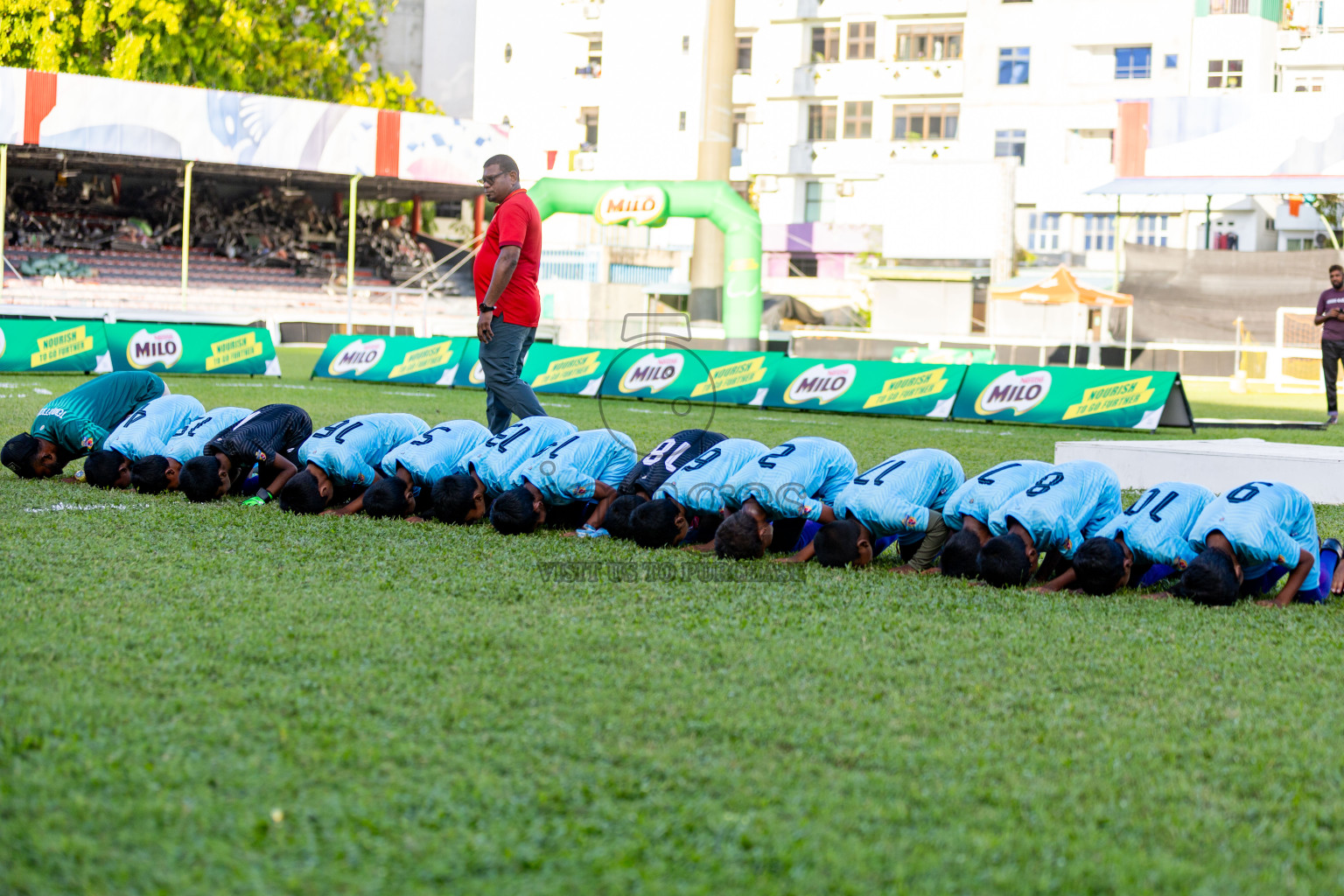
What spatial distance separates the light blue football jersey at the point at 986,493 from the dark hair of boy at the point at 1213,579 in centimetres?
72

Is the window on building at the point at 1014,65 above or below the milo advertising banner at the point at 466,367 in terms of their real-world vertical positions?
above

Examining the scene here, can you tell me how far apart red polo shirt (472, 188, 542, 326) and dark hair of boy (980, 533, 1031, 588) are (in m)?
3.54

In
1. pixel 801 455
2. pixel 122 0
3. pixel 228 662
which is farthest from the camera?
pixel 122 0

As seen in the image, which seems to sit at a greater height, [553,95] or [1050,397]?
[553,95]

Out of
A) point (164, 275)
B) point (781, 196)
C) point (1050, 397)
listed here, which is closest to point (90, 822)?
point (1050, 397)

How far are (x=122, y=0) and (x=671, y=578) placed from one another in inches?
1307

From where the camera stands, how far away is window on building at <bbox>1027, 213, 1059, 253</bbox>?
143 ft

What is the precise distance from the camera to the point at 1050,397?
47.5ft

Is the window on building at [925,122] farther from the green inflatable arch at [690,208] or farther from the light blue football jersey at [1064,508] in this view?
the light blue football jersey at [1064,508]

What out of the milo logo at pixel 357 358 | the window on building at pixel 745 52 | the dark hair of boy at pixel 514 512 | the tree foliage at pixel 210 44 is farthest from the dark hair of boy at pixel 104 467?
the window on building at pixel 745 52

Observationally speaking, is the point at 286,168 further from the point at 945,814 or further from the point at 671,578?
the point at 945,814

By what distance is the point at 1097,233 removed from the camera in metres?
42.9

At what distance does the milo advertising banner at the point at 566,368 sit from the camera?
57.2 feet

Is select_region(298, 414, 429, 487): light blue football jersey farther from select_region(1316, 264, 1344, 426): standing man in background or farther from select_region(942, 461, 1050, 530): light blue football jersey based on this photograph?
select_region(1316, 264, 1344, 426): standing man in background
